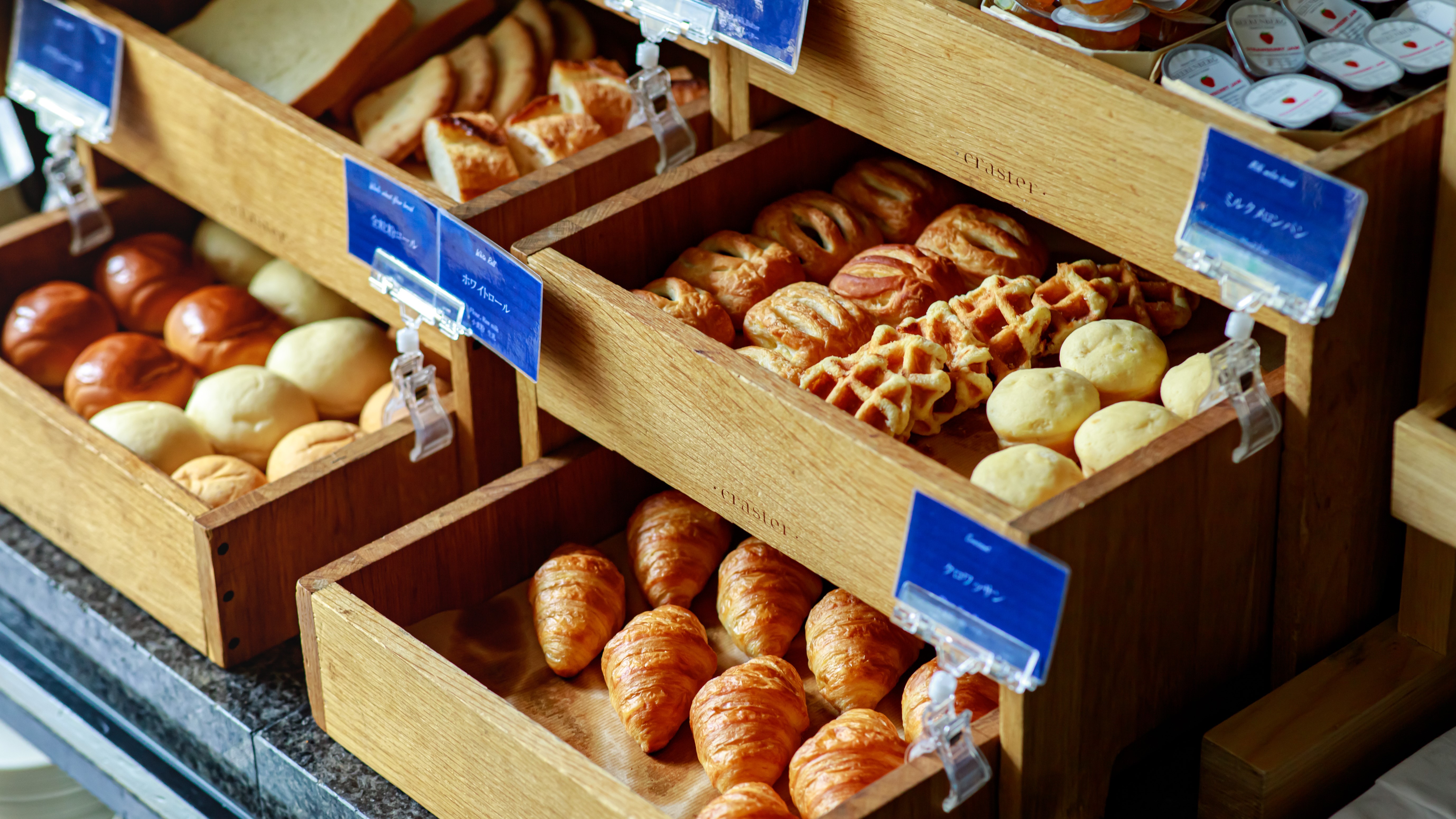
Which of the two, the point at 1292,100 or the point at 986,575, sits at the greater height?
the point at 1292,100

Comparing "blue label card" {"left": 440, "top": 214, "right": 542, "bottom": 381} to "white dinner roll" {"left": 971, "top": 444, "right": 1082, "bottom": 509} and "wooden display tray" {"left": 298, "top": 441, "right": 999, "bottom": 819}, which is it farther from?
"white dinner roll" {"left": 971, "top": 444, "right": 1082, "bottom": 509}

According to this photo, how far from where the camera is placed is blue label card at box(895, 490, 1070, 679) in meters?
1.16

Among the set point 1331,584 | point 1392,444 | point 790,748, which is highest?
point 1392,444

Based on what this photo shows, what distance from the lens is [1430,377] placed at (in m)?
1.34

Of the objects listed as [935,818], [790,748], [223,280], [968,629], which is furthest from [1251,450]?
[223,280]

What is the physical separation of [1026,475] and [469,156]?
93 cm

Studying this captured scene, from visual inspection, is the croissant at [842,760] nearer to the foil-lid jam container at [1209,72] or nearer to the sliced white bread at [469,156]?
the foil-lid jam container at [1209,72]

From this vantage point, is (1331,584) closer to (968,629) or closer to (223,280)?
(968,629)

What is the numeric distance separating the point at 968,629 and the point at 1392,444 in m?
0.47

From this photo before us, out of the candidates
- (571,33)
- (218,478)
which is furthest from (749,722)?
(571,33)

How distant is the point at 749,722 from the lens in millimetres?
1455

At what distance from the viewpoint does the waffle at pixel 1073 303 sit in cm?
156

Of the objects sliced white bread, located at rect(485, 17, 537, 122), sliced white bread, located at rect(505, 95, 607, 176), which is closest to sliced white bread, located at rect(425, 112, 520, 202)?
sliced white bread, located at rect(505, 95, 607, 176)

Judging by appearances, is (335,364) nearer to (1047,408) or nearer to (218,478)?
(218,478)
